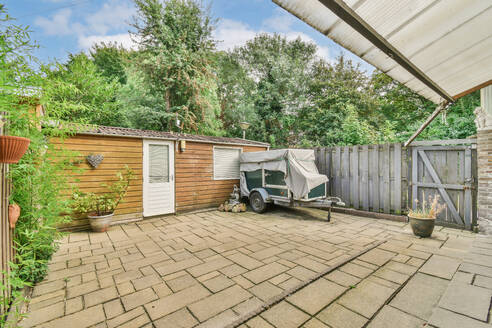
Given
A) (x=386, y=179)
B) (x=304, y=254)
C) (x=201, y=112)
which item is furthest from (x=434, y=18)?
(x=201, y=112)

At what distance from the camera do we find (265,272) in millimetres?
2512

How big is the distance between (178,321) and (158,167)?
14.1ft

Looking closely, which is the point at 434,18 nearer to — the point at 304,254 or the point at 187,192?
the point at 304,254

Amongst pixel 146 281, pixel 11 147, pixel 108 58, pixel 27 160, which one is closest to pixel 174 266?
pixel 146 281

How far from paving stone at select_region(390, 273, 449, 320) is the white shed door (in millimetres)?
4938

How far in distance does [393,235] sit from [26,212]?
515 centimetres

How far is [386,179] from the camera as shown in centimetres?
506

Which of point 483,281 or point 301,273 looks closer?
point 483,281

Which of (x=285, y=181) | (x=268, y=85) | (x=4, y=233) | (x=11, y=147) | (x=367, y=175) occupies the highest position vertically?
(x=268, y=85)

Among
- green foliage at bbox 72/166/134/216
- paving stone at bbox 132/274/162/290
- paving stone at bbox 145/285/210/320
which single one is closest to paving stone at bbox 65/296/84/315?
paving stone at bbox 132/274/162/290

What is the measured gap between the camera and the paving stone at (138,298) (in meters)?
1.95

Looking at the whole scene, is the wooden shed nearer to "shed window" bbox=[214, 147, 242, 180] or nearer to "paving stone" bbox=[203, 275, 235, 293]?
"shed window" bbox=[214, 147, 242, 180]

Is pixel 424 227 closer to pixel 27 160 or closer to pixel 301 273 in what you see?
pixel 301 273

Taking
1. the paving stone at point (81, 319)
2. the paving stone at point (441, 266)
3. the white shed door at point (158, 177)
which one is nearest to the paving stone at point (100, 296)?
the paving stone at point (81, 319)
